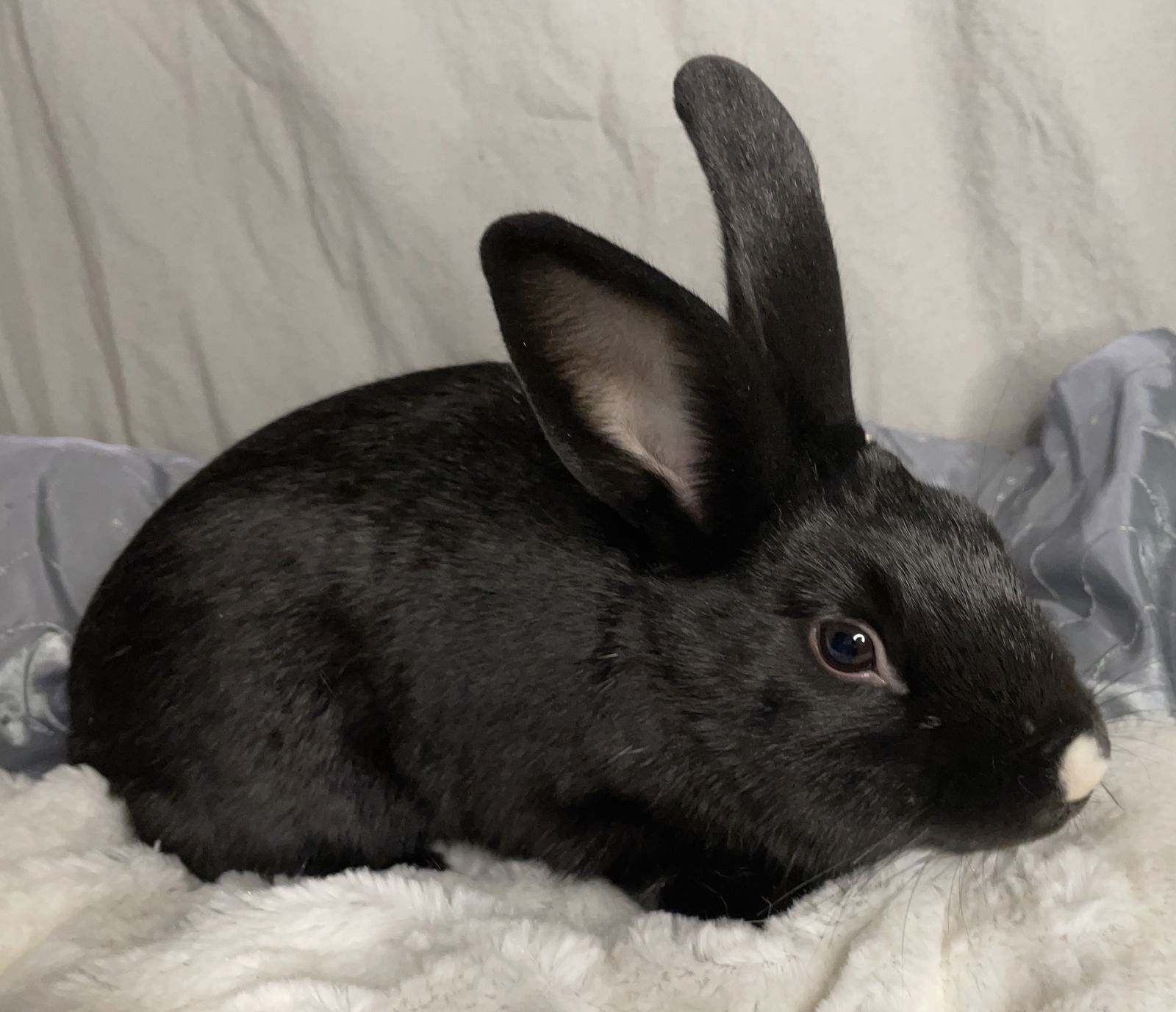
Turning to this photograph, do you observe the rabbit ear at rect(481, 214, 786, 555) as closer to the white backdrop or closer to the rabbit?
the rabbit

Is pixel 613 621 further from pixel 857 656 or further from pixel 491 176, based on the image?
pixel 491 176

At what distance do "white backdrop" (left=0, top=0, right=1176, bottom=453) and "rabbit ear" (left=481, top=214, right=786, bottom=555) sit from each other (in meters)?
0.90

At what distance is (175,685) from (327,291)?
1.01 m

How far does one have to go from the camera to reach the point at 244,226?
6.43ft

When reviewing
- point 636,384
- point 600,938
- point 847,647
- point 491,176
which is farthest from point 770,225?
point 491,176

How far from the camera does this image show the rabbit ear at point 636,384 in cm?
91

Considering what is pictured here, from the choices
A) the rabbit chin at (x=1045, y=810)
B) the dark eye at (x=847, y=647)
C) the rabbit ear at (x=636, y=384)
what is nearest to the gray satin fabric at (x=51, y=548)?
the rabbit ear at (x=636, y=384)

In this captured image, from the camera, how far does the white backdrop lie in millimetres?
1760

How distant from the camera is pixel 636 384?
1.01m

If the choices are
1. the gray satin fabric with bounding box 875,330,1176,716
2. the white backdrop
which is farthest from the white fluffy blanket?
the white backdrop

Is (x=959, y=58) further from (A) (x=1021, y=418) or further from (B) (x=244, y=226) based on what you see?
(B) (x=244, y=226)

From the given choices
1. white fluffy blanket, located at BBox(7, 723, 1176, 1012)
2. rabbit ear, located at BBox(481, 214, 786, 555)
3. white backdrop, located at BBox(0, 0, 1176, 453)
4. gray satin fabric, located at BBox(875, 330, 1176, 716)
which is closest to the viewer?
rabbit ear, located at BBox(481, 214, 786, 555)

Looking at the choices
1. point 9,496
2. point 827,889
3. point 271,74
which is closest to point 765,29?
point 271,74

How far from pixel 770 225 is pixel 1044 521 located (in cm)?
86
